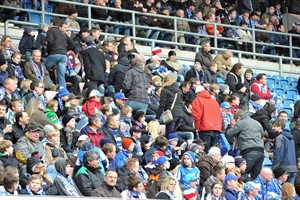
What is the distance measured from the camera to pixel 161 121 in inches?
1006

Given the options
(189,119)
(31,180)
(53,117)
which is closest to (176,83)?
(189,119)

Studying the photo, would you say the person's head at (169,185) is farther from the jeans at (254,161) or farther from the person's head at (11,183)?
the jeans at (254,161)

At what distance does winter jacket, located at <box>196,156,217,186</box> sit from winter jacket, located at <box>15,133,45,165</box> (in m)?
3.01

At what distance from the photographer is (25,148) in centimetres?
2156

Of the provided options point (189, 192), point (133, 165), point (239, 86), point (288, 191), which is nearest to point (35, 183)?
point (133, 165)

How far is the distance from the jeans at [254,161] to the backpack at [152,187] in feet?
11.0

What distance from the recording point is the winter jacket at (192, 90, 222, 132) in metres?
25.8

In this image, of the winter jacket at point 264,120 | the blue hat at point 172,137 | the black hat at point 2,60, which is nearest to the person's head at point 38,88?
the black hat at point 2,60

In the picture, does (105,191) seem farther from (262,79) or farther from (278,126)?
(262,79)

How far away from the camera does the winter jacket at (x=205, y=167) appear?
23578 millimetres

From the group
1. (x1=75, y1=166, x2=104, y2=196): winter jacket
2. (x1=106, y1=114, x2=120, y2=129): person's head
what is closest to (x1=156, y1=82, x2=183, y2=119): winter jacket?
(x1=106, y1=114, x2=120, y2=129): person's head

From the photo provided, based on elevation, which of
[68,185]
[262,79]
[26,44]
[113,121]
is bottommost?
[68,185]

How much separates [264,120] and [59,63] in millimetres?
3858

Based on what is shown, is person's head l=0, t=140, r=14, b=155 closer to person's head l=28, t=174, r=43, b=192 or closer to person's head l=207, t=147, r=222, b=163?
person's head l=28, t=174, r=43, b=192
